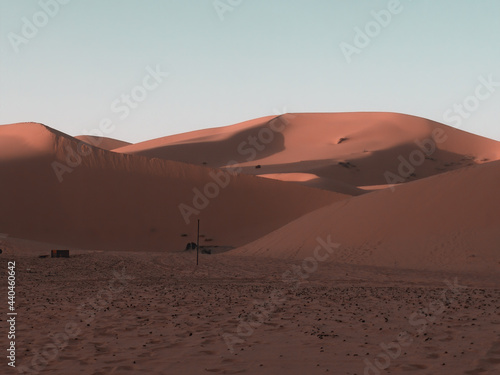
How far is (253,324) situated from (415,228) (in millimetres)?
15552

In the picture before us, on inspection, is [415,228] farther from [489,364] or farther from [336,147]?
[336,147]

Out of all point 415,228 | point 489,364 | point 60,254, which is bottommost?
point 489,364

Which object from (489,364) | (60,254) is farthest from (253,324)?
(60,254)

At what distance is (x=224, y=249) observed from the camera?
2997 centimetres

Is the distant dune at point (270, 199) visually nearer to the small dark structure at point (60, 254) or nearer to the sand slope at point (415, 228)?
the sand slope at point (415, 228)

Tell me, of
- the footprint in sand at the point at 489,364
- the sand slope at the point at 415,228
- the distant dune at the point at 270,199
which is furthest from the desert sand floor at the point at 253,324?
the distant dune at the point at 270,199

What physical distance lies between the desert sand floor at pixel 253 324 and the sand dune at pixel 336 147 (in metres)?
40.4

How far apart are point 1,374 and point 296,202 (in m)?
36.6

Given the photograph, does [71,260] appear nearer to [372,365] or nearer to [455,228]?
[455,228]

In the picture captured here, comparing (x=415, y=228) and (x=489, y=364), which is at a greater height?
(x=415, y=228)

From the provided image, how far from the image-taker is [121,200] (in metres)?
39.0

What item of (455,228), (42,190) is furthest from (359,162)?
(455,228)

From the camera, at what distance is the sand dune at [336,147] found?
6500 cm

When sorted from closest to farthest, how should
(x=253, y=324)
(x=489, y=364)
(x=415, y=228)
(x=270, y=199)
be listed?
1. (x=489, y=364)
2. (x=253, y=324)
3. (x=415, y=228)
4. (x=270, y=199)
